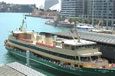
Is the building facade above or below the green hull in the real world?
above

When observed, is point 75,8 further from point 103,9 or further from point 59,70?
point 59,70

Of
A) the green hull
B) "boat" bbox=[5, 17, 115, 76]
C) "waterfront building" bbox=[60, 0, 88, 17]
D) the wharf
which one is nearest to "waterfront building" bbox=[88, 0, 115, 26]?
"waterfront building" bbox=[60, 0, 88, 17]

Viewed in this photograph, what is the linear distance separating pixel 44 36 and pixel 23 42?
108 inches

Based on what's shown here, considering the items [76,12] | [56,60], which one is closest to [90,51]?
[56,60]

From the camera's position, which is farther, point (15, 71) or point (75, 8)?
point (75, 8)

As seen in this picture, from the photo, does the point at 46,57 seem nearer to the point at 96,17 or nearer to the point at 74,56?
the point at 74,56

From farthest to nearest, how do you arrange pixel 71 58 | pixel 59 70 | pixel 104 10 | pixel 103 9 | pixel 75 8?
pixel 75 8
pixel 103 9
pixel 104 10
pixel 59 70
pixel 71 58

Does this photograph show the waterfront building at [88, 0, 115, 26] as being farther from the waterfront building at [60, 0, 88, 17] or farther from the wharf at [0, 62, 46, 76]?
the wharf at [0, 62, 46, 76]

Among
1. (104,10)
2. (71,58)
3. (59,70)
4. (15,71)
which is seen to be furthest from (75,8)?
(15,71)

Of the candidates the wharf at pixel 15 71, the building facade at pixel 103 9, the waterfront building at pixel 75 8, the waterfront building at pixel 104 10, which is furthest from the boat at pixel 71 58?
the waterfront building at pixel 75 8

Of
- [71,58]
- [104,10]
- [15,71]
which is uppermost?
[104,10]

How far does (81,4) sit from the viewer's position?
137375 mm

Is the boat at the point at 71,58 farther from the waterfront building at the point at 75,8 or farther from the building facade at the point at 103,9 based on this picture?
the waterfront building at the point at 75,8

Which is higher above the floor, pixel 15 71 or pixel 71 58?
pixel 15 71
